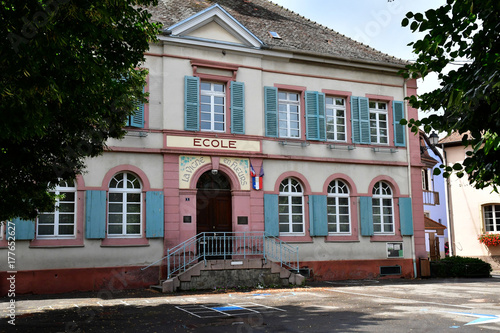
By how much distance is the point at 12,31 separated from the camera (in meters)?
5.57

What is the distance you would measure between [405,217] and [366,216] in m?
1.70

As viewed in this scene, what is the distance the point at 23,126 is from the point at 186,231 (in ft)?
32.8

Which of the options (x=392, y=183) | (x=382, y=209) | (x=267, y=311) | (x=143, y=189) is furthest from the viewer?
(x=392, y=183)

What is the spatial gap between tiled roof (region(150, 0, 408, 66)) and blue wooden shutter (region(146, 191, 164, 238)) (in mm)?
5407

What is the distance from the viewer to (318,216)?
1728 cm

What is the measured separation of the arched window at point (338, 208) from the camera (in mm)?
17797

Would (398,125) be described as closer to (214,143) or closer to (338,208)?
(338,208)

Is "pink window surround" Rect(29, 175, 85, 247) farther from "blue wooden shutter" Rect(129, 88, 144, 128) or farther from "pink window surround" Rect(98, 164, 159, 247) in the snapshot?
"blue wooden shutter" Rect(129, 88, 144, 128)

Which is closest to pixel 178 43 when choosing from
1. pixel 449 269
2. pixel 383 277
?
pixel 383 277

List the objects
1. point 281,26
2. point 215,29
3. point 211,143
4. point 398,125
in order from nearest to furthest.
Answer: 1. point 211,143
2. point 215,29
3. point 398,125
4. point 281,26

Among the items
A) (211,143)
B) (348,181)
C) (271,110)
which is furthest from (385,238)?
(211,143)

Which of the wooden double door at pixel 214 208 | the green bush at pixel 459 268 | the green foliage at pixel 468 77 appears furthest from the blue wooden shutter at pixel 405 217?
the green foliage at pixel 468 77

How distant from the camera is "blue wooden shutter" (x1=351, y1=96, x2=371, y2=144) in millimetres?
18438

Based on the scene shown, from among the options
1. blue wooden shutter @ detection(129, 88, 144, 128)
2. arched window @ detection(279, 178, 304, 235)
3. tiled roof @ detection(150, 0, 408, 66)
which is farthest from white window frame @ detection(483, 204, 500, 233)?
blue wooden shutter @ detection(129, 88, 144, 128)
